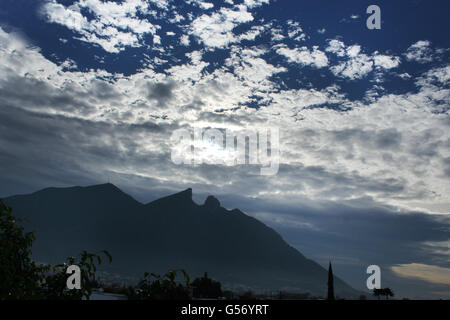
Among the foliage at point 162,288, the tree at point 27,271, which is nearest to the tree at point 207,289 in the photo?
the tree at point 27,271

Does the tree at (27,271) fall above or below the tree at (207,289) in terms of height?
above

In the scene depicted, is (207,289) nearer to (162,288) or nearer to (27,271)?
(27,271)

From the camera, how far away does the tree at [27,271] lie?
210 inches

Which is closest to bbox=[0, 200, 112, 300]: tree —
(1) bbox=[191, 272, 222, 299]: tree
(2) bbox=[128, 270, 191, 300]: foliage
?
(2) bbox=[128, 270, 191, 300]: foliage

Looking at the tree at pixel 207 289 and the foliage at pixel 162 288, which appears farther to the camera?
the tree at pixel 207 289

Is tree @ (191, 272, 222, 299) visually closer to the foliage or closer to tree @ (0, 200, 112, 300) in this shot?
tree @ (0, 200, 112, 300)

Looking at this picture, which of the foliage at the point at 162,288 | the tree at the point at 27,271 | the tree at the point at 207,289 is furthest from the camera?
the tree at the point at 207,289

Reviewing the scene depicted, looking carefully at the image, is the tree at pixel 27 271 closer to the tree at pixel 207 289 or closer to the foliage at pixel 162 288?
the foliage at pixel 162 288

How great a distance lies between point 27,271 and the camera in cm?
628

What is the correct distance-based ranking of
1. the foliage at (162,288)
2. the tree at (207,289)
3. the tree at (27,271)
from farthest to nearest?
the tree at (207,289), the tree at (27,271), the foliage at (162,288)

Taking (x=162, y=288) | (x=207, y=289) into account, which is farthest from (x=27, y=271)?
(x=207, y=289)

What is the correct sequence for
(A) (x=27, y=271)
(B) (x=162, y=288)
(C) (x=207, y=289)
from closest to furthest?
1. (B) (x=162, y=288)
2. (A) (x=27, y=271)
3. (C) (x=207, y=289)

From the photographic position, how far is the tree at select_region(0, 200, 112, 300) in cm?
533
